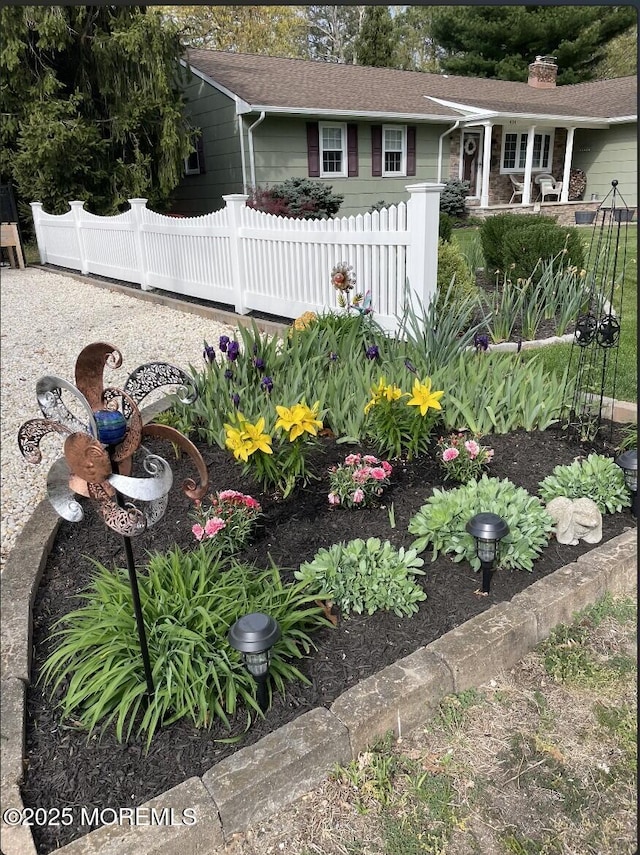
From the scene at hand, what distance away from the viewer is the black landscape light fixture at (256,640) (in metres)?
1.59

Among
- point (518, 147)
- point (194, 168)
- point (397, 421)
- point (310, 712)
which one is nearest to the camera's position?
point (310, 712)

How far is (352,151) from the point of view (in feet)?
47.5

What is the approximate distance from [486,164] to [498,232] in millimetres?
10570

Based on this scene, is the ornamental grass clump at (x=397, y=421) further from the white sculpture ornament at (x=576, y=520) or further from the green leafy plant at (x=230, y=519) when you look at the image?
the green leafy plant at (x=230, y=519)

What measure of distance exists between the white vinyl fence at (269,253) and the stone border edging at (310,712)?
292 cm

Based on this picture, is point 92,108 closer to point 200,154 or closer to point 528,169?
point 200,154

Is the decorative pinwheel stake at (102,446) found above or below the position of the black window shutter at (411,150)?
below

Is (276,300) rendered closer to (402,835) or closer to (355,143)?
(402,835)

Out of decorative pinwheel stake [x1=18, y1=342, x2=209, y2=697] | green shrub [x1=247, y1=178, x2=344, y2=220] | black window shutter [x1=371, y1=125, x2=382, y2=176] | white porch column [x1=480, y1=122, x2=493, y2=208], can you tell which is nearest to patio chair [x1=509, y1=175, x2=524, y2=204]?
white porch column [x1=480, y1=122, x2=493, y2=208]

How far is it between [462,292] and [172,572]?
4.20 m

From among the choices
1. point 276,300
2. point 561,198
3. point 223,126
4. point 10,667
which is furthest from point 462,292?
point 561,198

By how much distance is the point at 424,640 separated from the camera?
202 cm

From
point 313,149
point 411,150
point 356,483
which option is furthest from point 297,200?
point 356,483

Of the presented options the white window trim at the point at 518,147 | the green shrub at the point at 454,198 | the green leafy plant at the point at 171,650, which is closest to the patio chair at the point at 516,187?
the white window trim at the point at 518,147
